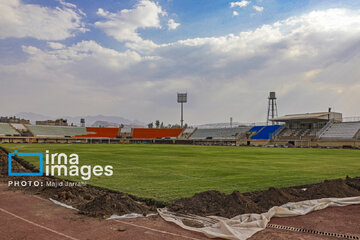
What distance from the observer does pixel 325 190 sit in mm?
10547

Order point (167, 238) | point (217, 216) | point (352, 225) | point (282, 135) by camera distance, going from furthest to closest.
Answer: point (282, 135)
point (217, 216)
point (352, 225)
point (167, 238)

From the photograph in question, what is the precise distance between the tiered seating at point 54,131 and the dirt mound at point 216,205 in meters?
90.2

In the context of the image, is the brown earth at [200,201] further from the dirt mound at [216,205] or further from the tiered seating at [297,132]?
the tiered seating at [297,132]

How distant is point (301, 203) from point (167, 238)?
4927 millimetres

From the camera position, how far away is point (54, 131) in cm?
9638

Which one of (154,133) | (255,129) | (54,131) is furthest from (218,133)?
(54,131)

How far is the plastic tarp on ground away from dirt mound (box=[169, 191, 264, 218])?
0.41 metres

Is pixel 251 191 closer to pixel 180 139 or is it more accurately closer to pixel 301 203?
pixel 301 203

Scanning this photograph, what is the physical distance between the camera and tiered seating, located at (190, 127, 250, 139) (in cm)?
9275

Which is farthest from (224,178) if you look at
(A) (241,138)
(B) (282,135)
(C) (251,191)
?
(A) (241,138)

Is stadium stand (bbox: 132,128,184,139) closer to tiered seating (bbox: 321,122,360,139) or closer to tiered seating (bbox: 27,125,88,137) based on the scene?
tiered seating (bbox: 27,125,88,137)

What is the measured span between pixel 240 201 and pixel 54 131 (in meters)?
99.1

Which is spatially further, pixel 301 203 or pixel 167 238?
pixel 301 203

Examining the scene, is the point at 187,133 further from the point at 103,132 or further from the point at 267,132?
the point at 267,132
